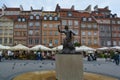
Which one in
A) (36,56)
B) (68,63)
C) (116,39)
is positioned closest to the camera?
(68,63)

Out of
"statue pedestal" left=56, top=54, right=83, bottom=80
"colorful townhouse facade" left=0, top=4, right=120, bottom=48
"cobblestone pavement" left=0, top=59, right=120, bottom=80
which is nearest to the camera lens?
"statue pedestal" left=56, top=54, right=83, bottom=80

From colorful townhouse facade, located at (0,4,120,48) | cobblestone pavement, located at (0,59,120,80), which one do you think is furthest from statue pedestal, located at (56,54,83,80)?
colorful townhouse facade, located at (0,4,120,48)

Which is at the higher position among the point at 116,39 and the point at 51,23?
the point at 51,23

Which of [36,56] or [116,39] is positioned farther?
[116,39]

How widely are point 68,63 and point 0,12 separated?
212 ft

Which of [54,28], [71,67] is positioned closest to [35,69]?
[71,67]

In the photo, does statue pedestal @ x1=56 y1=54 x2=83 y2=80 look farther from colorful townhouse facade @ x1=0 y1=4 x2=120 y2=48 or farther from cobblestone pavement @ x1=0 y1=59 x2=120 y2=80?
colorful townhouse facade @ x1=0 y1=4 x2=120 y2=48

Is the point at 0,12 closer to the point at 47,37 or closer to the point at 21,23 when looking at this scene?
the point at 21,23

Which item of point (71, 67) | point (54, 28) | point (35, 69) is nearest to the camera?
point (71, 67)

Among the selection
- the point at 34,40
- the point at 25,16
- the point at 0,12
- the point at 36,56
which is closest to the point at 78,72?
the point at 36,56

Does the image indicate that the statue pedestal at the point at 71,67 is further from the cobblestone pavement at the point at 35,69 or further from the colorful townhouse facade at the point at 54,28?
the colorful townhouse facade at the point at 54,28

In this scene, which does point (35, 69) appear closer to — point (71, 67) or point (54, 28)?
point (71, 67)

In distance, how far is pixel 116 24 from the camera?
2702 inches

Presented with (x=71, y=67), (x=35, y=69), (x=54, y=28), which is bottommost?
(x=35, y=69)
